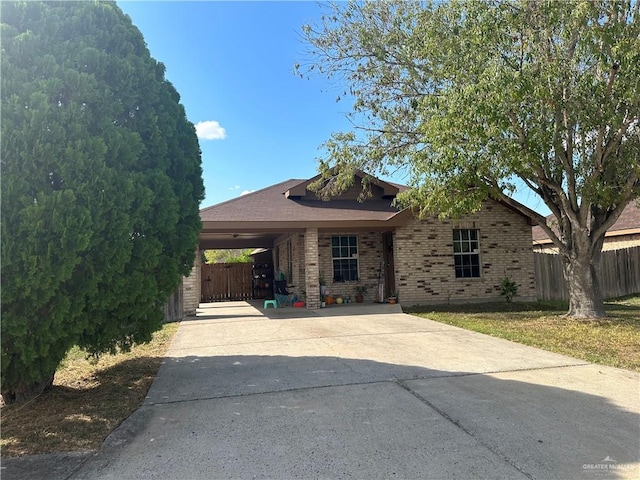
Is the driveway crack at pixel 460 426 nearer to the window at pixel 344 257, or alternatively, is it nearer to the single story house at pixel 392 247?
the single story house at pixel 392 247

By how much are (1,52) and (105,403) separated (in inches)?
141

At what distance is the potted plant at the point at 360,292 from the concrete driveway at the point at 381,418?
25.0 feet

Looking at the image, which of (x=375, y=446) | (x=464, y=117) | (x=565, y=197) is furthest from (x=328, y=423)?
(x=565, y=197)

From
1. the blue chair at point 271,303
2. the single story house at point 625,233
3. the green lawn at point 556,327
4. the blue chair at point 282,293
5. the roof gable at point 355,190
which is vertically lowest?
the green lawn at point 556,327

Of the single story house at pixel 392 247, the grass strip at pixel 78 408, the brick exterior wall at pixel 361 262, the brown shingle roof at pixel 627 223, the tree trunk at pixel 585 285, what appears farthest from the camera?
the brown shingle roof at pixel 627 223

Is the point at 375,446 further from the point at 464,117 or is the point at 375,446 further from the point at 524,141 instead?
the point at 524,141

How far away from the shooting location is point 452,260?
46.7 feet

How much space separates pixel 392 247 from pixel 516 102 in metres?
7.37

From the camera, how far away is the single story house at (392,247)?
13.3 m

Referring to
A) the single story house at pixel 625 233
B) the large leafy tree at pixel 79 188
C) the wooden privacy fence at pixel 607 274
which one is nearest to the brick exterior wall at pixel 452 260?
the wooden privacy fence at pixel 607 274

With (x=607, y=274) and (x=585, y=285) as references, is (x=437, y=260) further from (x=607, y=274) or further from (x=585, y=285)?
(x=607, y=274)

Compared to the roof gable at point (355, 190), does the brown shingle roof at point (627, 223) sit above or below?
below

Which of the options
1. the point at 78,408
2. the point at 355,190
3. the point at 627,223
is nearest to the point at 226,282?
the point at 355,190

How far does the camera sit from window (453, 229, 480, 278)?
47.2ft
